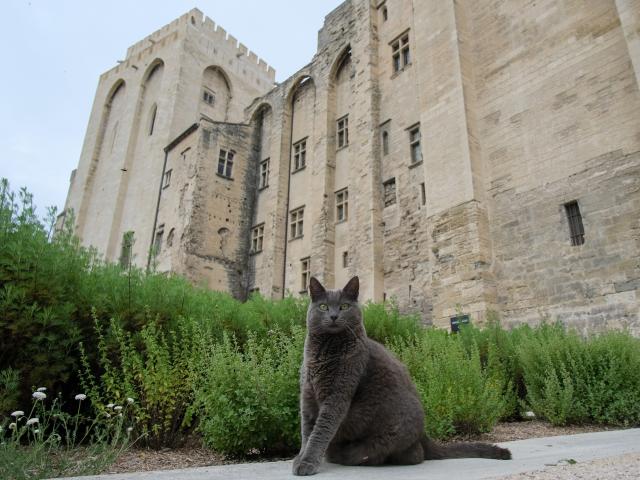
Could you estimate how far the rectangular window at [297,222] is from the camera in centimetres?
2031

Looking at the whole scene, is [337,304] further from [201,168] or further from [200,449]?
[201,168]

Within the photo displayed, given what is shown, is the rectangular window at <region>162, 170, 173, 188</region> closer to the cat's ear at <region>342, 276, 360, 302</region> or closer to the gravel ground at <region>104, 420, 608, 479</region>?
the gravel ground at <region>104, 420, 608, 479</region>

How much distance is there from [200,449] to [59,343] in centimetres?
176

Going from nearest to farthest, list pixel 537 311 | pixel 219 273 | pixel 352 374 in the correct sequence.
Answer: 1. pixel 352 374
2. pixel 537 311
3. pixel 219 273

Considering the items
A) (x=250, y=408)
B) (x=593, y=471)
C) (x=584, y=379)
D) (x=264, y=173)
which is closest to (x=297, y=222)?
(x=264, y=173)

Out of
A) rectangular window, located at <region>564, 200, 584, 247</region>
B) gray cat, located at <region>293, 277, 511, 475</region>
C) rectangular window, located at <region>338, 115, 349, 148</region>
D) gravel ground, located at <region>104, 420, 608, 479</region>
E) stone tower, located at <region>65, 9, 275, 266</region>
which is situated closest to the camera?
gray cat, located at <region>293, 277, 511, 475</region>

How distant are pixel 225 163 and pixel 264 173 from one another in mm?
2059

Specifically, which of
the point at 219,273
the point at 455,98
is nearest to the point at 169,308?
the point at 455,98

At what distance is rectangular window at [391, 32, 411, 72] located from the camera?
56.4ft

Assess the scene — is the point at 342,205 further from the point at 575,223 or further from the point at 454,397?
the point at 454,397

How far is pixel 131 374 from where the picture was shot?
4.39m

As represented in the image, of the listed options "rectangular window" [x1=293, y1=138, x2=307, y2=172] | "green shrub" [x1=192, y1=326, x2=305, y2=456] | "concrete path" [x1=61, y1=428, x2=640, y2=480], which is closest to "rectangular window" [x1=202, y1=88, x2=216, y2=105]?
"rectangular window" [x1=293, y1=138, x2=307, y2=172]

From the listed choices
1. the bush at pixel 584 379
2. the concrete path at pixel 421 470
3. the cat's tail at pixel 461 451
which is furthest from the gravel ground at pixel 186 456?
the cat's tail at pixel 461 451

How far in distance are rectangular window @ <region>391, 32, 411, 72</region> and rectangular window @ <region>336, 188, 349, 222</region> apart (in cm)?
515
